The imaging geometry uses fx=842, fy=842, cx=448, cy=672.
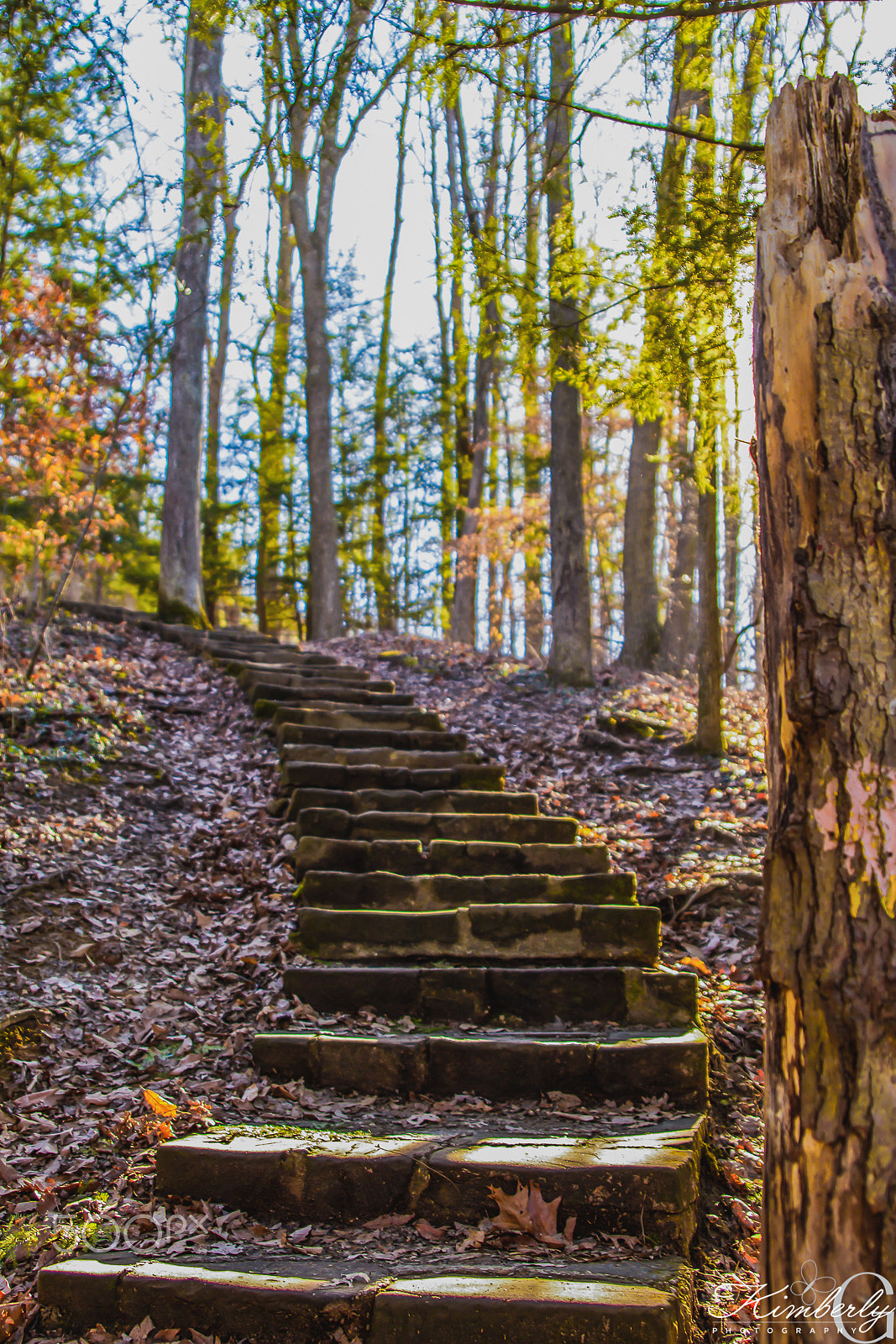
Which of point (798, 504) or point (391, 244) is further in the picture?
point (391, 244)

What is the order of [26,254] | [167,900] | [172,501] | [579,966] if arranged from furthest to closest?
[172,501] < [26,254] < [167,900] < [579,966]

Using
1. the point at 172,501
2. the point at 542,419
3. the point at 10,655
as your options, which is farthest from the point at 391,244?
the point at 10,655

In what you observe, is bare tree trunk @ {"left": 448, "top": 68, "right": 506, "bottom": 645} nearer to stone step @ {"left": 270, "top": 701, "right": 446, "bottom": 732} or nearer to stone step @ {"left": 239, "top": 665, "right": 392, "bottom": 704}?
stone step @ {"left": 239, "top": 665, "right": 392, "bottom": 704}

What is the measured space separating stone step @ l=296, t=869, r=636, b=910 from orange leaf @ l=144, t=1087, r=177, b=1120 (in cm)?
137

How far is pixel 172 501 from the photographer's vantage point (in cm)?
1035

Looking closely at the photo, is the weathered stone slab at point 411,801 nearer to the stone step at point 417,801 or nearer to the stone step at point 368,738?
the stone step at point 417,801

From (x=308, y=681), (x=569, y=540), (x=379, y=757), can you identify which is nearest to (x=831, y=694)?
(x=379, y=757)

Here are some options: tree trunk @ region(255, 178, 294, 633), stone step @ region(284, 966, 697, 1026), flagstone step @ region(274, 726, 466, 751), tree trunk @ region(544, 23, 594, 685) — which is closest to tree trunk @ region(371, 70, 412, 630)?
tree trunk @ region(255, 178, 294, 633)

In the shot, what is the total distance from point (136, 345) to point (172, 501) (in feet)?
9.48

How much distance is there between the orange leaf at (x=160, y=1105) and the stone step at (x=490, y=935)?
3.47 feet

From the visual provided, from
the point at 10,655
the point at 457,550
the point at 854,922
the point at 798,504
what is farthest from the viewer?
the point at 457,550

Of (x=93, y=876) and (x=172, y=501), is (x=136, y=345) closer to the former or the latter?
(x=172, y=501)

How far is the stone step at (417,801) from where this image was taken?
530 cm

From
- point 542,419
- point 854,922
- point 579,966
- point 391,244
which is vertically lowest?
point 579,966
